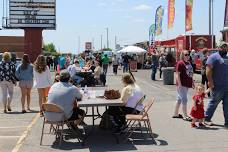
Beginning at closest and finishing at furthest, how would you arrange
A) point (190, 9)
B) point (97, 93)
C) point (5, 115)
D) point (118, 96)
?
point (118, 96) → point (97, 93) → point (5, 115) → point (190, 9)

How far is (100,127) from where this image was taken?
1106 cm

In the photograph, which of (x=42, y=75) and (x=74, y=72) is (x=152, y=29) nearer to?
(x=74, y=72)

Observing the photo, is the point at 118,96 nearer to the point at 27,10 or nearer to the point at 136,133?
the point at 136,133

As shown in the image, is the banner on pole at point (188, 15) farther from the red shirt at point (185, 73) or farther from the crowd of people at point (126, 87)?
the red shirt at point (185, 73)

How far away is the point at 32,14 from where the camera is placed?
51.5m

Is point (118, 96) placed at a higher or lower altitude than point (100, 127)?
higher

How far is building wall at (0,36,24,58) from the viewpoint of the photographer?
10538 centimetres

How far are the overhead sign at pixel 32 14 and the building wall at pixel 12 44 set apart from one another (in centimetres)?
5411

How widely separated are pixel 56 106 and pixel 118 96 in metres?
1.63

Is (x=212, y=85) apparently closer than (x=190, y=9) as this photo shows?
Yes

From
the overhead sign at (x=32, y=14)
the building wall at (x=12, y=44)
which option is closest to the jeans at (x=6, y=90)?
the overhead sign at (x=32, y=14)

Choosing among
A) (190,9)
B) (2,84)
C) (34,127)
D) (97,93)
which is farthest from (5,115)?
(190,9)

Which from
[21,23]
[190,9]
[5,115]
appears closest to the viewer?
[5,115]

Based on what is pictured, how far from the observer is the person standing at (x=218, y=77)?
11602 mm
